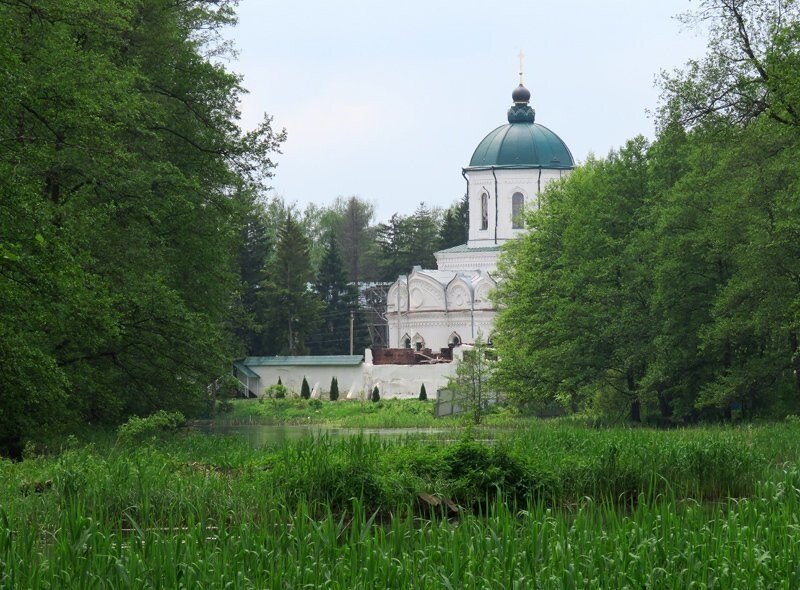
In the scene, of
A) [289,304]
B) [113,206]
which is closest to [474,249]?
[289,304]

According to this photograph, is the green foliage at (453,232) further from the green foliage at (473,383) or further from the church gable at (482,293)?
the green foliage at (473,383)

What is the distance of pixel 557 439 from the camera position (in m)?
19.3

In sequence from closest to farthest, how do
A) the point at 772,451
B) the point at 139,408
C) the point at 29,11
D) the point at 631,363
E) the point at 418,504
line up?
the point at 418,504, the point at 772,451, the point at 29,11, the point at 139,408, the point at 631,363

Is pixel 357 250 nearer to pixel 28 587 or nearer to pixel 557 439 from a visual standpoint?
pixel 557 439

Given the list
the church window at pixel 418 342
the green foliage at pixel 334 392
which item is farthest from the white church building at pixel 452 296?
the green foliage at pixel 334 392

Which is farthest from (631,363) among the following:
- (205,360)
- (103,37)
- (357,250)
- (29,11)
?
(357,250)

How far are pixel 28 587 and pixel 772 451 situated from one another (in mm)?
10960

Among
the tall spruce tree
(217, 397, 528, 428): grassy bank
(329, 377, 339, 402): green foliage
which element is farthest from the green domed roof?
(217, 397, 528, 428): grassy bank

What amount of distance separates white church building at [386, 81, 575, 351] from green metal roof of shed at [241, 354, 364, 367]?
9.58 meters

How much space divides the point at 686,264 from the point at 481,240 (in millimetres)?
44668

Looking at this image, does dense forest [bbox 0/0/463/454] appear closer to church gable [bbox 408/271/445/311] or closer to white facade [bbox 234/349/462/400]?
white facade [bbox 234/349/462/400]

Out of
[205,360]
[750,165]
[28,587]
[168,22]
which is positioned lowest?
[28,587]

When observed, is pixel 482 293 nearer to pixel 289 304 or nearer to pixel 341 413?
pixel 289 304

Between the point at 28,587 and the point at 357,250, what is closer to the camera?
the point at 28,587
